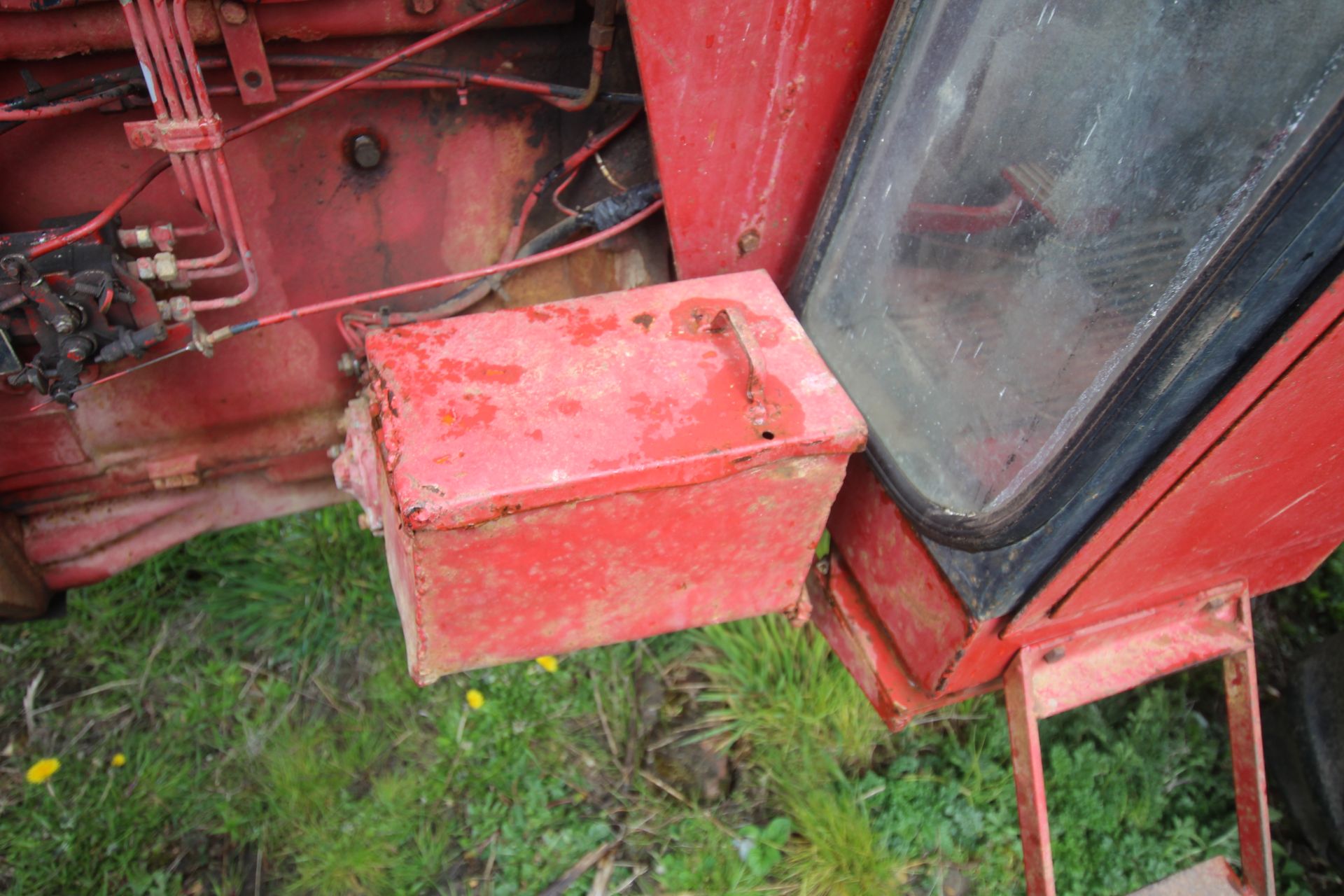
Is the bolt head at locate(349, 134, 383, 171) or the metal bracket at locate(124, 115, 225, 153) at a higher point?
the metal bracket at locate(124, 115, 225, 153)

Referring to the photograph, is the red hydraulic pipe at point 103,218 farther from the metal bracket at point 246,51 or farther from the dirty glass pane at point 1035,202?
the dirty glass pane at point 1035,202

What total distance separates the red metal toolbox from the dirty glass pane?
0.18 metres

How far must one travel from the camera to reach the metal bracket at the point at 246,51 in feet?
4.41

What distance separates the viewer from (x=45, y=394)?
1.45 meters

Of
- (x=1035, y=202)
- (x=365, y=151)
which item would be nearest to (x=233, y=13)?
(x=365, y=151)

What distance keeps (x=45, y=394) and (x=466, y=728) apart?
1.14 meters

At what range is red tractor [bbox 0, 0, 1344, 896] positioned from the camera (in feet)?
3.57

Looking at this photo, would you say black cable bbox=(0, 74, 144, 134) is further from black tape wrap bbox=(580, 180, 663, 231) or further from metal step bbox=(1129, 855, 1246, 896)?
metal step bbox=(1129, 855, 1246, 896)

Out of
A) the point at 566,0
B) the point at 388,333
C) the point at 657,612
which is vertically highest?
the point at 566,0

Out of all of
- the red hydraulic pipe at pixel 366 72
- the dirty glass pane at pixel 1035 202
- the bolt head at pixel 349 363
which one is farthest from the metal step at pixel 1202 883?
the red hydraulic pipe at pixel 366 72

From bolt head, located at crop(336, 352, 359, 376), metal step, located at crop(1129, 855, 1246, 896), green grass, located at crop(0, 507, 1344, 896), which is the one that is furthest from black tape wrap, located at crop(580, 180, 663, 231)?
metal step, located at crop(1129, 855, 1246, 896)

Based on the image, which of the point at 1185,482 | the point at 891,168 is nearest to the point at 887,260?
the point at 891,168

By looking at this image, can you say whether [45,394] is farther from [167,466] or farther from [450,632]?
[450,632]

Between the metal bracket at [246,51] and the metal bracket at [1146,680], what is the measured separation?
5.24 feet
